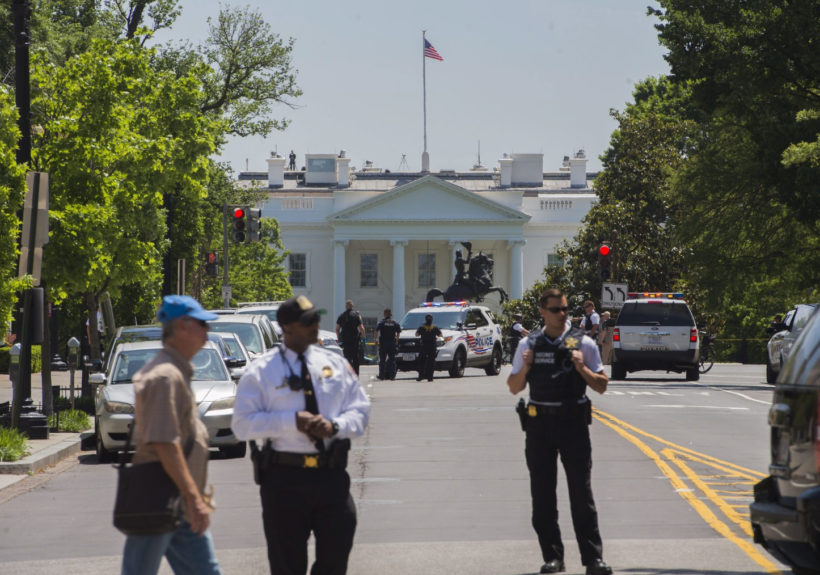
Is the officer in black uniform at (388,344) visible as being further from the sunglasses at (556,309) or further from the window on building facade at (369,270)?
the window on building facade at (369,270)

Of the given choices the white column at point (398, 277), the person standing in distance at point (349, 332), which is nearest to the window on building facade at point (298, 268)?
the white column at point (398, 277)

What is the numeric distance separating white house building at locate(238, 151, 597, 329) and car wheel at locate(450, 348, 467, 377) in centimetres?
5741

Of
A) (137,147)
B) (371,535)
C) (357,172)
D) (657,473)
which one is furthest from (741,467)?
(357,172)

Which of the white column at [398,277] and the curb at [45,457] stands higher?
the white column at [398,277]

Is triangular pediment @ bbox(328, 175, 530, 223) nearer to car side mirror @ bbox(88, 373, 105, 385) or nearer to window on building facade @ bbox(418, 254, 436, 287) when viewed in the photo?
window on building facade @ bbox(418, 254, 436, 287)

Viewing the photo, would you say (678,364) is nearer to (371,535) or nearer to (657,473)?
(657,473)

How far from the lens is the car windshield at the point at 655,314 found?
Result: 33.0 metres

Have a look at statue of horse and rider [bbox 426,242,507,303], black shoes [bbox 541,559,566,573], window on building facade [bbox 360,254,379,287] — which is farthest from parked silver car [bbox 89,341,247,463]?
window on building facade [bbox 360,254,379,287]

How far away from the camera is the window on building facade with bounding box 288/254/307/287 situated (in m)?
101

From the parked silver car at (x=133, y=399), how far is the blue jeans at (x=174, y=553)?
32.0ft

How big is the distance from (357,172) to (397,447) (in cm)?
9878

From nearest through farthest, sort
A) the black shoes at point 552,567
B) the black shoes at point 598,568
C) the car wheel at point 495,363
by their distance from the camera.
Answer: the black shoes at point 598,568, the black shoes at point 552,567, the car wheel at point 495,363

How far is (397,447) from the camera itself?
57.1 feet

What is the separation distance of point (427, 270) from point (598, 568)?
91561 millimetres
